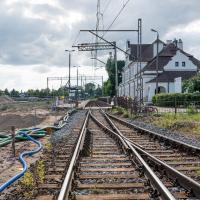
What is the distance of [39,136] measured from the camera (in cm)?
1762

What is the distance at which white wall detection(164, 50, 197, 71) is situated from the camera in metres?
81.6

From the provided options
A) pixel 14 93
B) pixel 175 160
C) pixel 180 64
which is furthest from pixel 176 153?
pixel 14 93

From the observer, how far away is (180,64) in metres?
82.6

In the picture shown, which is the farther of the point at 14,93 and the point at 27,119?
the point at 14,93

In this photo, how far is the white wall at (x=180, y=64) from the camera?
81.6 metres

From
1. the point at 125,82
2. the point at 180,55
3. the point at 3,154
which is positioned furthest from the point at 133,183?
the point at 125,82

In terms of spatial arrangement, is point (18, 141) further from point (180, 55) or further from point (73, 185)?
point (180, 55)

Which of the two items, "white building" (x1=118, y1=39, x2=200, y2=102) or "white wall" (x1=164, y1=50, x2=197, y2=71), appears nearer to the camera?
"white building" (x1=118, y1=39, x2=200, y2=102)

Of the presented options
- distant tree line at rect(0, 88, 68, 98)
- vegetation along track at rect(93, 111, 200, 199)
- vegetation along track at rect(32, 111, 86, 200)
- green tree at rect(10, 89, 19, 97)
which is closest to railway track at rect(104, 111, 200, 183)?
vegetation along track at rect(93, 111, 200, 199)

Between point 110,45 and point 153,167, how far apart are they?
1302 inches

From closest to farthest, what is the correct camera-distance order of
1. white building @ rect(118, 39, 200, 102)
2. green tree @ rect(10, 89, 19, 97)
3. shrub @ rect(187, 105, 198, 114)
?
shrub @ rect(187, 105, 198, 114)
white building @ rect(118, 39, 200, 102)
green tree @ rect(10, 89, 19, 97)

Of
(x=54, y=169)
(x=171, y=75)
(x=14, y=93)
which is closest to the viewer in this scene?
(x=54, y=169)

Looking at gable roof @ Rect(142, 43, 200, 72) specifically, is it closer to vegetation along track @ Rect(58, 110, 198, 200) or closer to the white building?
the white building

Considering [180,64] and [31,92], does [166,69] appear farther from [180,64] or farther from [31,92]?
[31,92]
